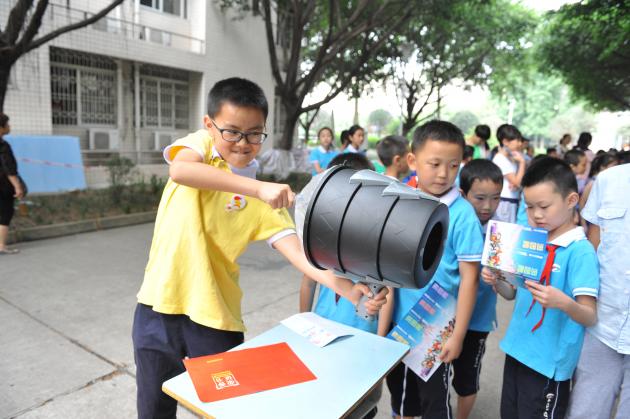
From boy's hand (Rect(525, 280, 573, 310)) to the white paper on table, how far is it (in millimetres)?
637

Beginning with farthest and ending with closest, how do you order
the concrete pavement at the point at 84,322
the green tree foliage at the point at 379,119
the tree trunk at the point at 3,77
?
1. the green tree foliage at the point at 379,119
2. the tree trunk at the point at 3,77
3. the concrete pavement at the point at 84,322

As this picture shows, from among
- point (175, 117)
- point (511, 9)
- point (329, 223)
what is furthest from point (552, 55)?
point (329, 223)

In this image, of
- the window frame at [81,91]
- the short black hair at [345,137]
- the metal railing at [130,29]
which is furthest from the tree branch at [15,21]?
the short black hair at [345,137]

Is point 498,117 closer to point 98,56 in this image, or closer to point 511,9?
point 511,9

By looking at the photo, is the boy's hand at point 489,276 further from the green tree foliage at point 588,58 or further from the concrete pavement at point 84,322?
the green tree foliage at point 588,58

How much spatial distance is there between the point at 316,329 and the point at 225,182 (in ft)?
1.94

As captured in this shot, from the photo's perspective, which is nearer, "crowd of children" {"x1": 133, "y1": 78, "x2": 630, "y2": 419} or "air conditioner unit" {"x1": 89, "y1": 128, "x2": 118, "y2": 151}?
"crowd of children" {"x1": 133, "y1": 78, "x2": 630, "y2": 419}

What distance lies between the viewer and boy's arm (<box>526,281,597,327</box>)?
1494mm

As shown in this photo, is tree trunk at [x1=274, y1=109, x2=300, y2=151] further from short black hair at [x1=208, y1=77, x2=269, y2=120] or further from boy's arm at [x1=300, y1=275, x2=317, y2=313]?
short black hair at [x1=208, y1=77, x2=269, y2=120]

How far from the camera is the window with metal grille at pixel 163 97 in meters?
10.6

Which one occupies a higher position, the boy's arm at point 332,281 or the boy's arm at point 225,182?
the boy's arm at point 225,182

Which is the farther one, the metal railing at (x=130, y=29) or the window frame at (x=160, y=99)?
the window frame at (x=160, y=99)

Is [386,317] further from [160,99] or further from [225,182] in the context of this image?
[160,99]

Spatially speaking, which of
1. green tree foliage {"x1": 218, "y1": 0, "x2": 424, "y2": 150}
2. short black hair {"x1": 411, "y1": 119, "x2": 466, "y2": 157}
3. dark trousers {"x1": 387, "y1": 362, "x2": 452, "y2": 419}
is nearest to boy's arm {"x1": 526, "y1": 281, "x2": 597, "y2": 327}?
dark trousers {"x1": 387, "y1": 362, "x2": 452, "y2": 419}
